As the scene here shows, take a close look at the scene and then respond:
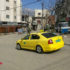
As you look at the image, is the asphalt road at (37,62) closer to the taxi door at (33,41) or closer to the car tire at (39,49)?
the car tire at (39,49)

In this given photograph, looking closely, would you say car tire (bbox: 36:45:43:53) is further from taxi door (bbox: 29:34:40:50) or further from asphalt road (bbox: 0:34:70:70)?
asphalt road (bbox: 0:34:70:70)

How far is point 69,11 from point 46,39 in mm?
26968

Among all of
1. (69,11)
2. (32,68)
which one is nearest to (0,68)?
(32,68)

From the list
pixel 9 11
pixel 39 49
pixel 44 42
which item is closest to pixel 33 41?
pixel 39 49

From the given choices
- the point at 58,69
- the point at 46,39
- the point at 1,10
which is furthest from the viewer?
the point at 1,10

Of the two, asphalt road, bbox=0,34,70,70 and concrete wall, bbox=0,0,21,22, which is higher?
concrete wall, bbox=0,0,21,22

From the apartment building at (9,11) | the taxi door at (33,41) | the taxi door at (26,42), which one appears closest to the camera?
the taxi door at (33,41)

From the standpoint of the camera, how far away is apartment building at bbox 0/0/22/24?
4677 cm

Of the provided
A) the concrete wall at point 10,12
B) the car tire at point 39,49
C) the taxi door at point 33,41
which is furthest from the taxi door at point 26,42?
the concrete wall at point 10,12

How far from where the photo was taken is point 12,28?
38.1 m

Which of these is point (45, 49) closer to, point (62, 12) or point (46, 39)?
point (46, 39)

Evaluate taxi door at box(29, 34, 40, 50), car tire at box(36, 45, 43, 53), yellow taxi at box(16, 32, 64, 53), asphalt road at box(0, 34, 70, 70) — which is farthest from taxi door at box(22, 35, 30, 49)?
asphalt road at box(0, 34, 70, 70)

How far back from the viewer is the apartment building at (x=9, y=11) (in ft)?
153

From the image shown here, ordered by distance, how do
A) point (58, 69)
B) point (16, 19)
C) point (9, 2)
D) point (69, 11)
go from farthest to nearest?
1. point (16, 19)
2. point (9, 2)
3. point (69, 11)
4. point (58, 69)
